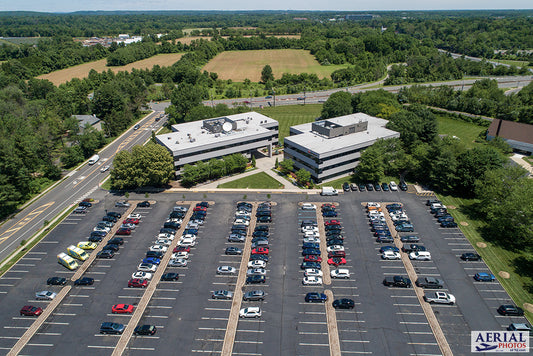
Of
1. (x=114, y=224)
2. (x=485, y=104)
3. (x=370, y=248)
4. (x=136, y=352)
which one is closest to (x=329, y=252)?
(x=370, y=248)

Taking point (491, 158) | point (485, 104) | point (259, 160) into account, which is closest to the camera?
point (491, 158)

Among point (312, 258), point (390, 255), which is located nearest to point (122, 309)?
point (312, 258)

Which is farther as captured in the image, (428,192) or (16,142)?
(16,142)

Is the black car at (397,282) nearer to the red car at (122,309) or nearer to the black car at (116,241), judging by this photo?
the red car at (122,309)

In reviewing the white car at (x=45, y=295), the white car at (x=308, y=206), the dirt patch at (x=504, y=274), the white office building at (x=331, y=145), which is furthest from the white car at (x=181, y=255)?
the dirt patch at (x=504, y=274)

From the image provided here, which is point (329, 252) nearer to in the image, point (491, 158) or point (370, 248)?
point (370, 248)

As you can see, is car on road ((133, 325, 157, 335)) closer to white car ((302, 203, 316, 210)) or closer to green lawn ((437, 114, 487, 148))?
white car ((302, 203, 316, 210))
